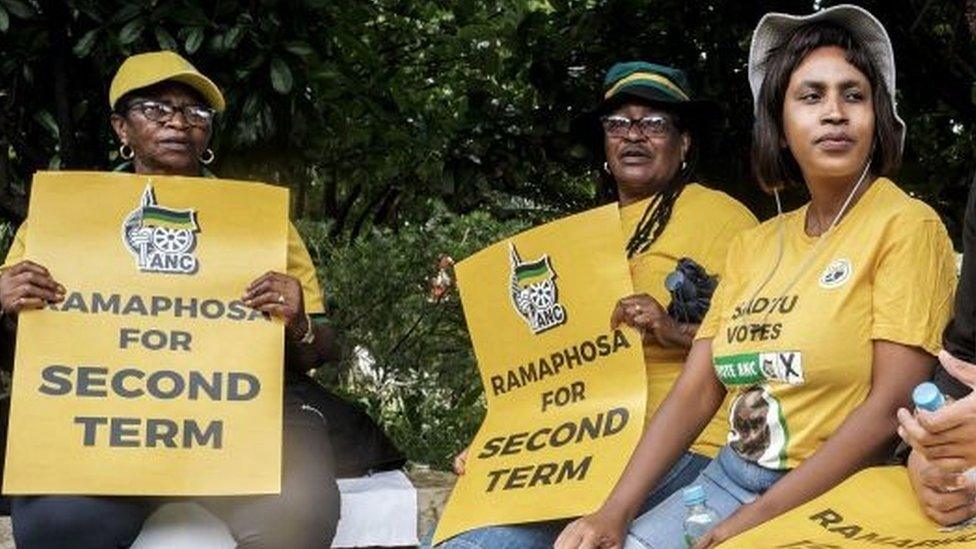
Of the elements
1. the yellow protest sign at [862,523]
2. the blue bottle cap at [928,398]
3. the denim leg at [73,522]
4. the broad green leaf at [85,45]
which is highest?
the broad green leaf at [85,45]

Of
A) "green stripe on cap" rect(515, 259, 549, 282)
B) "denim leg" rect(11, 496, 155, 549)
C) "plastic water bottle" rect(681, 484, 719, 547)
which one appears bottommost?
"denim leg" rect(11, 496, 155, 549)

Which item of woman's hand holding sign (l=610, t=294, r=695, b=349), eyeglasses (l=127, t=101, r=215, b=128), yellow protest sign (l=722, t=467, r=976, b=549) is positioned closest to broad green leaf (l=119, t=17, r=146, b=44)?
eyeglasses (l=127, t=101, r=215, b=128)

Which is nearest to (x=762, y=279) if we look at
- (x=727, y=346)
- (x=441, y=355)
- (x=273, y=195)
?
(x=727, y=346)

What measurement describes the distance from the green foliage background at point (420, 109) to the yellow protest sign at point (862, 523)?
76.6 inches

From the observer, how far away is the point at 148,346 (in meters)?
3.84

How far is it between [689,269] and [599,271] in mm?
223

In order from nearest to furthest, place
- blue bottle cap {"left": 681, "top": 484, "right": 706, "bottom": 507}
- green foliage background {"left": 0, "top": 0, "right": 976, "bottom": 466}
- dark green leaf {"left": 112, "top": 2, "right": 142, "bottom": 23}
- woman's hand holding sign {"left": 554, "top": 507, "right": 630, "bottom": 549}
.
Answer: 1. blue bottle cap {"left": 681, "top": 484, "right": 706, "bottom": 507}
2. woman's hand holding sign {"left": 554, "top": 507, "right": 630, "bottom": 549}
3. dark green leaf {"left": 112, "top": 2, "right": 142, "bottom": 23}
4. green foliage background {"left": 0, "top": 0, "right": 976, "bottom": 466}

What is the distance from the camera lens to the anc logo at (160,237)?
12.8 ft

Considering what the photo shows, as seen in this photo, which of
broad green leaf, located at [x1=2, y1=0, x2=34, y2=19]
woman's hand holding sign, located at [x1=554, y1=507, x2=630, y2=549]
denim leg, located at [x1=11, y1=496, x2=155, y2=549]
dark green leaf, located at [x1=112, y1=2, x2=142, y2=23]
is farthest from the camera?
dark green leaf, located at [x1=112, y1=2, x2=142, y2=23]

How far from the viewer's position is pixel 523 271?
391 cm

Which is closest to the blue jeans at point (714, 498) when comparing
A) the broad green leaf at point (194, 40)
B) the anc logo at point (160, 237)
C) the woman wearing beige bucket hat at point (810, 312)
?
the woman wearing beige bucket hat at point (810, 312)

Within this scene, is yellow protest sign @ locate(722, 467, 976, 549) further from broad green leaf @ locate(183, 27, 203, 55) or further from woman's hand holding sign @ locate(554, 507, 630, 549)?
broad green leaf @ locate(183, 27, 203, 55)

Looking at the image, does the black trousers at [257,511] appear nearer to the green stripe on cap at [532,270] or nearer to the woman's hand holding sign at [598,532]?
the green stripe on cap at [532,270]

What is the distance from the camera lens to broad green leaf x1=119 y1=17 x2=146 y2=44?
4.75 metres
